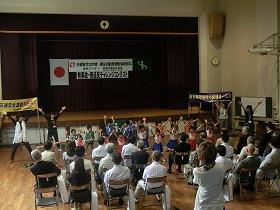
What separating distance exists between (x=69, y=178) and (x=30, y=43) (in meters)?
12.1

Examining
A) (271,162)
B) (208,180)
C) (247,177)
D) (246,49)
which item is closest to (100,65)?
(246,49)

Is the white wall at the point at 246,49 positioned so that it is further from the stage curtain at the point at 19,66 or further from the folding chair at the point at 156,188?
the folding chair at the point at 156,188

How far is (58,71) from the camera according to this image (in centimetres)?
1883

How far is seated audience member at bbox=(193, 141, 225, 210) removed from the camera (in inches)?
162

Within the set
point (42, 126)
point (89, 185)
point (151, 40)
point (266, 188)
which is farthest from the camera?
point (151, 40)

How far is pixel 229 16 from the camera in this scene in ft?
57.2

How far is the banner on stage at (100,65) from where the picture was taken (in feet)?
61.8

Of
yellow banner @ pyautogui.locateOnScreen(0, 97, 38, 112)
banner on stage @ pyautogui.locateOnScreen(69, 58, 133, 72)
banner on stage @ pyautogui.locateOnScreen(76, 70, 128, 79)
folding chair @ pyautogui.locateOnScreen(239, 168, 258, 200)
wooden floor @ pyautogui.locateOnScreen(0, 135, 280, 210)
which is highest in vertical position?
banner on stage @ pyautogui.locateOnScreen(69, 58, 133, 72)

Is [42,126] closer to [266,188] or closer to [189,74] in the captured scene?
[189,74]

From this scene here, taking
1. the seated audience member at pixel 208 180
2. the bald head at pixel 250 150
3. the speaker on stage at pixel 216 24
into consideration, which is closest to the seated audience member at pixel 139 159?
the bald head at pixel 250 150

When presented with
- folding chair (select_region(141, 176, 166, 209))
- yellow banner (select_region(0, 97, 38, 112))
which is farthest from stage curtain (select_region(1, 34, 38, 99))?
folding chair (select_region(141, 176, 166, 209))

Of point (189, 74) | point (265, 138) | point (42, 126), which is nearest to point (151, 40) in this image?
point (189, 74)

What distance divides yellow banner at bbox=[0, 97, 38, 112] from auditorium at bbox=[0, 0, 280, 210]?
4 cm

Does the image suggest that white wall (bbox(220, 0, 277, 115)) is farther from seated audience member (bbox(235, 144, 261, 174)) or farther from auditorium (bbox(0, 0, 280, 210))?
seated audience member (bbox(235, 144, 261, 174))
